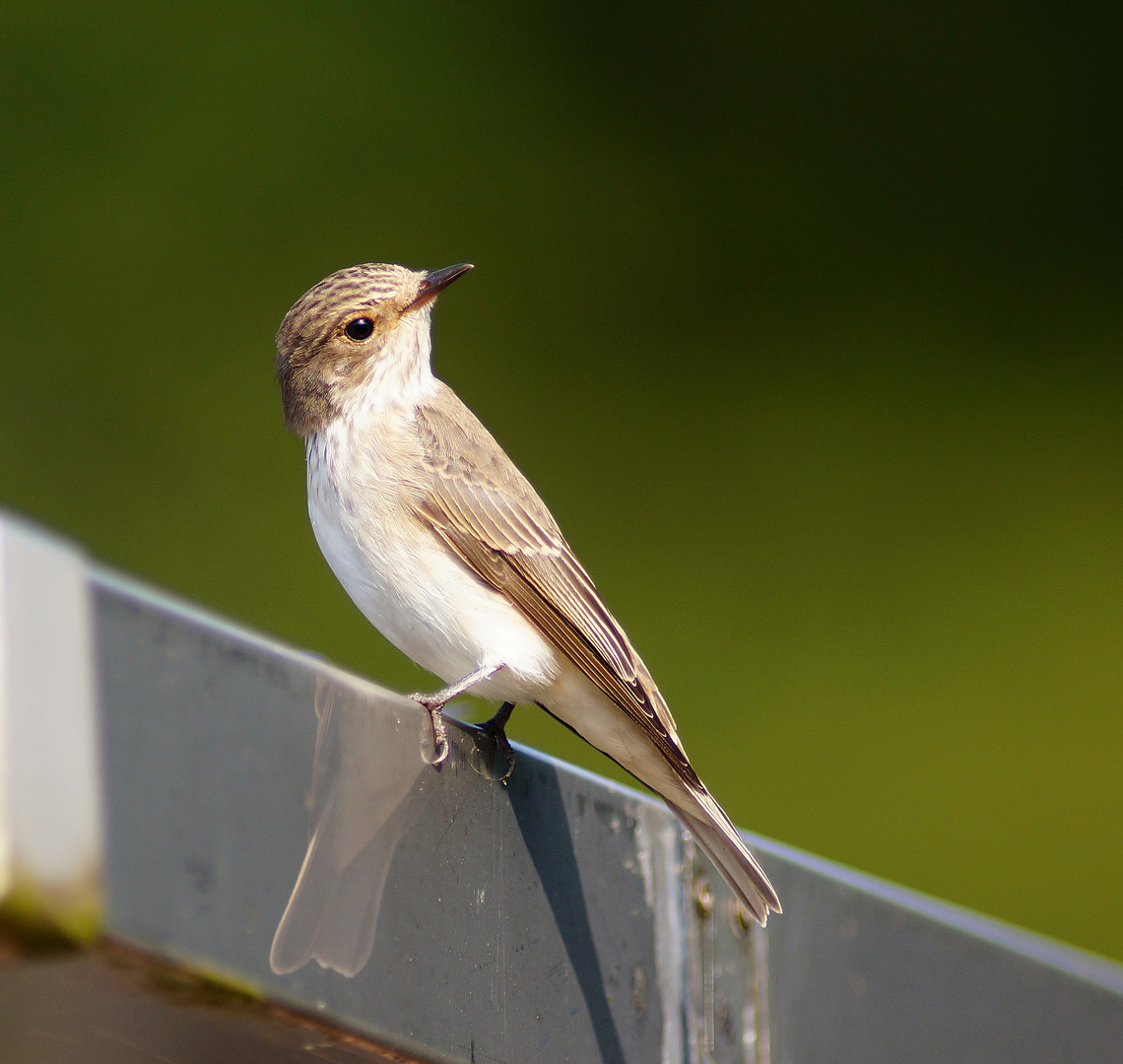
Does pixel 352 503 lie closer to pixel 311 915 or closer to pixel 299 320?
pixel 299 320

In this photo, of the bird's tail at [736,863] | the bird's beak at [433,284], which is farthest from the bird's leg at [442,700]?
the bird's beak at [433,284]

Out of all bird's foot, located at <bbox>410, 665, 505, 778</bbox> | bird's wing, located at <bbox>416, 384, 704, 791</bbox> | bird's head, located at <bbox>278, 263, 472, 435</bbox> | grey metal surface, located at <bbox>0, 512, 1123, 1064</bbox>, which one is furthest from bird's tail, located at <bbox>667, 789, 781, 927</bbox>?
bird's head, located at <bbox>278, 263, 472, 435</bbox>

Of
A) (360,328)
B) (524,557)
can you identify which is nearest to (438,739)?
(524,557)

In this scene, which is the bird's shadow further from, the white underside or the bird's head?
the bird's head

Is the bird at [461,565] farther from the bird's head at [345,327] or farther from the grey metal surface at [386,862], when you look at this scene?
the grey metal surface at [386,862]

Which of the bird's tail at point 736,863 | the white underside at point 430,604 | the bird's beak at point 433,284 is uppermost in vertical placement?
the bird's beak at point 433,284

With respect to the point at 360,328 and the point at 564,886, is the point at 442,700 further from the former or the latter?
the point at 360,328
